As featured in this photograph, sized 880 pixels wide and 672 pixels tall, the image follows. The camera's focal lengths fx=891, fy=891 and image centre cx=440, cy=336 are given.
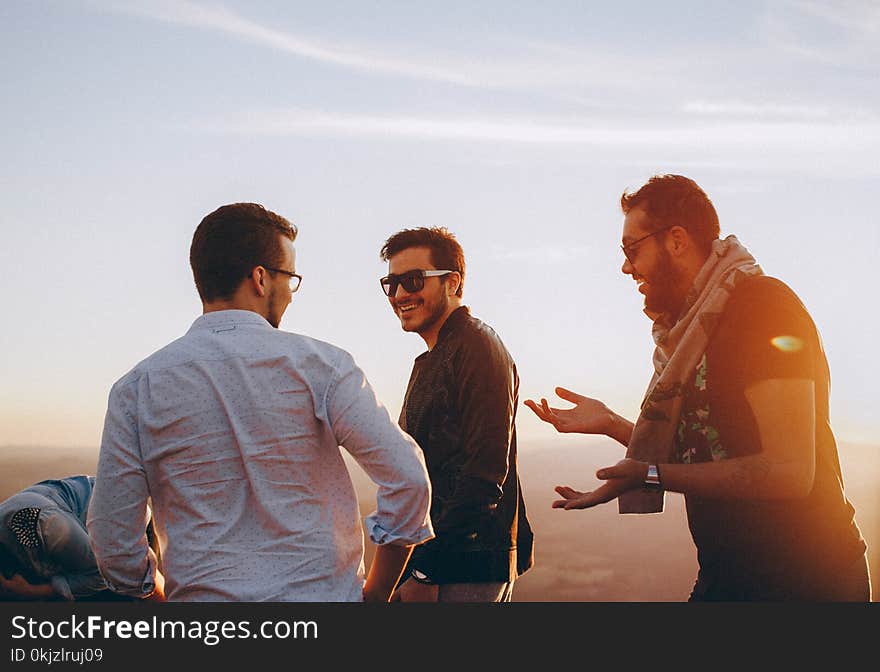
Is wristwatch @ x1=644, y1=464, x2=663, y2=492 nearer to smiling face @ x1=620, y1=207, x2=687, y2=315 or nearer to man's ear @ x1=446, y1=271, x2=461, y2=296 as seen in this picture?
smiling face @ x1=620, y1=207, x2=687, y2=315

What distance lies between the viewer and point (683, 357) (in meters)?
3.51

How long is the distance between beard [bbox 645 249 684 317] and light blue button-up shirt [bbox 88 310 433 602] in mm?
1608

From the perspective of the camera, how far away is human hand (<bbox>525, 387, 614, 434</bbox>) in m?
3.98

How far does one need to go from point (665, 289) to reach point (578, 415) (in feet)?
2.25

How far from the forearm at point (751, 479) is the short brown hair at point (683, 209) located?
1039 millimetres

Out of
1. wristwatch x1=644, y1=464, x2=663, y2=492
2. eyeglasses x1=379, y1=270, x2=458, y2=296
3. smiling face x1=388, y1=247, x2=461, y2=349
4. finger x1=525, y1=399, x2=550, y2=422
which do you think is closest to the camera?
wristwatch x1=644, y1=464, x2=663, y2=492

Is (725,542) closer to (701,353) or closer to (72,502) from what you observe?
(701,353)

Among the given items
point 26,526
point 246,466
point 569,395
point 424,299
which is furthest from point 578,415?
point 26,526

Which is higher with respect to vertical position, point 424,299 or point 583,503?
point 424,299

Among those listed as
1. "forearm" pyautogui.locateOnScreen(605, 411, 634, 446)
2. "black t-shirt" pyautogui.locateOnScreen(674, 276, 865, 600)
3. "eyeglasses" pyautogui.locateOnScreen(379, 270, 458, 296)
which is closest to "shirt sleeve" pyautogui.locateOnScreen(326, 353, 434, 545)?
"black t-shirt" pyautogui.locateOnScreen(674, 276, 865, 600)

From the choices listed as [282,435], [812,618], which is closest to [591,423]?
[812,618]

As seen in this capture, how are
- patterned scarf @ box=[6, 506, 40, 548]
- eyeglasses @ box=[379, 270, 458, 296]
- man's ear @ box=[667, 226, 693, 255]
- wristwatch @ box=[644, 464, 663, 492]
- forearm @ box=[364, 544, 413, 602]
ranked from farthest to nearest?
eyeglasses @ box=[379, 270, 458, 296]
patterned scarf @ box=[6, 506, 40, 548]
man's ear @ box=[667, 226, 693, 255]
wristwatch @ box=[644, 464, 663, 492]
forearm @ box=[364, 544, 413, 602]

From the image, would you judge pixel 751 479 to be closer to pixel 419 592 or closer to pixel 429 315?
pixel 419 592

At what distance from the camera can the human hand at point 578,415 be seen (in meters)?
3.98
